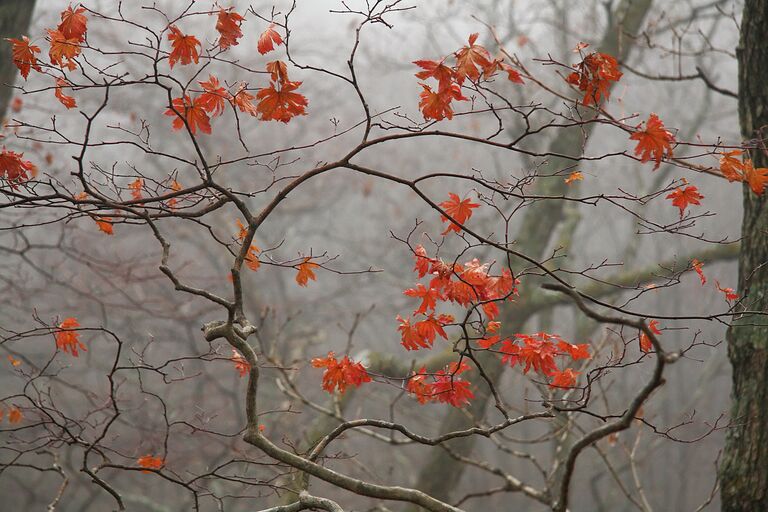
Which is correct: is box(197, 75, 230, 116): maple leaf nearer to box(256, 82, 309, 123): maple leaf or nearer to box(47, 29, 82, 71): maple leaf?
box(256, 82, 309, 123): maple leaf

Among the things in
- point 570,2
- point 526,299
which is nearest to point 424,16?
point 570,2

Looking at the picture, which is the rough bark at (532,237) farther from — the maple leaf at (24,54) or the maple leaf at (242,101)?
the maple leaf at (24,54)

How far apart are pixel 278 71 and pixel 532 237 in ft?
14.2

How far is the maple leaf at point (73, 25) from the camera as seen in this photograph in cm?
210

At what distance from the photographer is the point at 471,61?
6.76 ft

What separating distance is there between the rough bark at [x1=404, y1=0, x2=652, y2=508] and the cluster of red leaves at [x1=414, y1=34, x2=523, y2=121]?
11.0 ft

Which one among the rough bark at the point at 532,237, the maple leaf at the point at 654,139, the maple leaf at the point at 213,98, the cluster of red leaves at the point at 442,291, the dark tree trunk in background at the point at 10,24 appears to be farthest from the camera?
the rough bark at the point at 532,237

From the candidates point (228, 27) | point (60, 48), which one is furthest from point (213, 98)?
point (60, 48)

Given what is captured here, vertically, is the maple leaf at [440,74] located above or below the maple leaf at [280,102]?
above

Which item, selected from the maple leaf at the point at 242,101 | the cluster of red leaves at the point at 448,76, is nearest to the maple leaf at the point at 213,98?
the maple leaf at the point at 242,101

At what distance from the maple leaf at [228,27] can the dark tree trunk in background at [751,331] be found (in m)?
1.83

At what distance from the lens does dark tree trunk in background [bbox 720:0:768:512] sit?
2.38 m

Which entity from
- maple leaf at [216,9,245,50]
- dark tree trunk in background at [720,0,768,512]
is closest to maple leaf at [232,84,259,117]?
maple leaf at [216,9,245,50]

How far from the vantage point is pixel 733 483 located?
2418 mm
